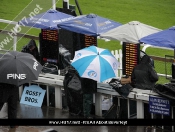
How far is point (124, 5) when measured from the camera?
19516mm

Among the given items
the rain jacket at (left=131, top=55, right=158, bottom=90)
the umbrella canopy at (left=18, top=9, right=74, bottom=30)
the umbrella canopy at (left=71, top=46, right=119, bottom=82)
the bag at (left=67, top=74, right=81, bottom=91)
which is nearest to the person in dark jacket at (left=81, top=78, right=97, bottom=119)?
the bag at (left=67, top=74, right=81, bottom=91)

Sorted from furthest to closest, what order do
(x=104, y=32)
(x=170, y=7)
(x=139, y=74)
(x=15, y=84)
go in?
1. (x=170, y=7)
2. (x=104, y=32)
3. (x=139, y=74)
4. (x=15, y=84)

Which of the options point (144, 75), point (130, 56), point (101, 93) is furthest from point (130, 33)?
point (101, 93)

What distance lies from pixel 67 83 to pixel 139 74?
1385 millimetres

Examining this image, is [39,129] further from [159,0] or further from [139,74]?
[159,0]

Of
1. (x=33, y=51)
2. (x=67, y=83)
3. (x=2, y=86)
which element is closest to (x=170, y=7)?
(x=33, y=51)

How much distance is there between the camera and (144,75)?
9125mm

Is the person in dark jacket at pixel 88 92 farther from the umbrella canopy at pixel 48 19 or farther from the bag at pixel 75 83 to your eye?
the umbrella canopy at pixel 48 19

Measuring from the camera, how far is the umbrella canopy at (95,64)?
8.93 meters

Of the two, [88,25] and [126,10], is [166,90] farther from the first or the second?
[126,10]

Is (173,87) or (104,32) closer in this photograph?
(173,87)

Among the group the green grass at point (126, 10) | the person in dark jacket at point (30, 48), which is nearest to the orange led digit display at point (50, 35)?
the person in dark jacket at point (30, 48)

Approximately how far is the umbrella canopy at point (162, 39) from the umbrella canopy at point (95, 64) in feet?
2.42

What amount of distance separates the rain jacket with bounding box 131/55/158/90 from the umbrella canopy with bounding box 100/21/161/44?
48cm
